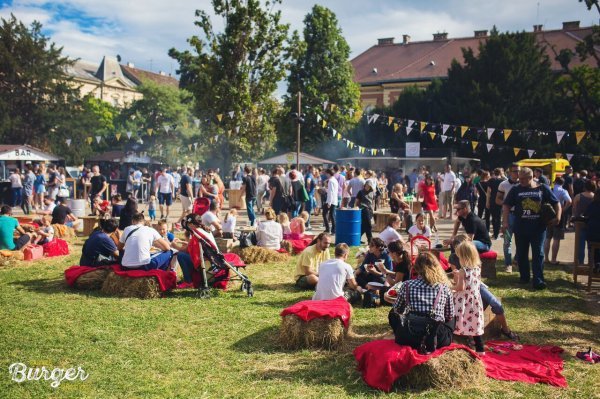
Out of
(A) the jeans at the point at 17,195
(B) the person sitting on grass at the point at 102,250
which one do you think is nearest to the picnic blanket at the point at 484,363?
(B) the person sitting on grass at the point at 102,250

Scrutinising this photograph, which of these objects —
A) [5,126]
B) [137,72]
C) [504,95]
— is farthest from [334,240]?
[137,72]

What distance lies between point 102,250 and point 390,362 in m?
6.35

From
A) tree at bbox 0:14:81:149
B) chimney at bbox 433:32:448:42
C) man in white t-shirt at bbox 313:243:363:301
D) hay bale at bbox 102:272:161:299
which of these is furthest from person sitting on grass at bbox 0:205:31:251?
chimney at bbox 433:32:448:42

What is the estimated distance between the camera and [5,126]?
4200 centimetres

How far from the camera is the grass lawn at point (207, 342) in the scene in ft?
16.9

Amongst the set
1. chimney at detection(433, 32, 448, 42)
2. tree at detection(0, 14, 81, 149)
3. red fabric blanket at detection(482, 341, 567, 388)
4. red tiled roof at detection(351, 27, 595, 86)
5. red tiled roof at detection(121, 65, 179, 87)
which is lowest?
red fabric blanket at detection(482, 341, 567, 388)

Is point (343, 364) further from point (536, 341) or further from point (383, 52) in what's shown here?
point (383, 52)

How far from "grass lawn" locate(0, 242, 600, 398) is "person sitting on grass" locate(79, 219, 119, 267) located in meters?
0.71

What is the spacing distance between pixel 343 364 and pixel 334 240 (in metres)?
8.64

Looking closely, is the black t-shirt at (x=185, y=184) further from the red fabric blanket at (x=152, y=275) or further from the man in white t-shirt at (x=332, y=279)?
the man in white t-shirt at (x=332, y=279)

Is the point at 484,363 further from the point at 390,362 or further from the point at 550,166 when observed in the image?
the point at 550,166

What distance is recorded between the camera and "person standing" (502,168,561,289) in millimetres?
9117

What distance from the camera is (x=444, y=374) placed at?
5.16 meters

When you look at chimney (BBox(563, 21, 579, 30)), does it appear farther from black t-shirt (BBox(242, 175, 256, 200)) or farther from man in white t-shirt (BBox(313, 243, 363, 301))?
man in white t-shirt (BBox(313, 243, 363, 301))
